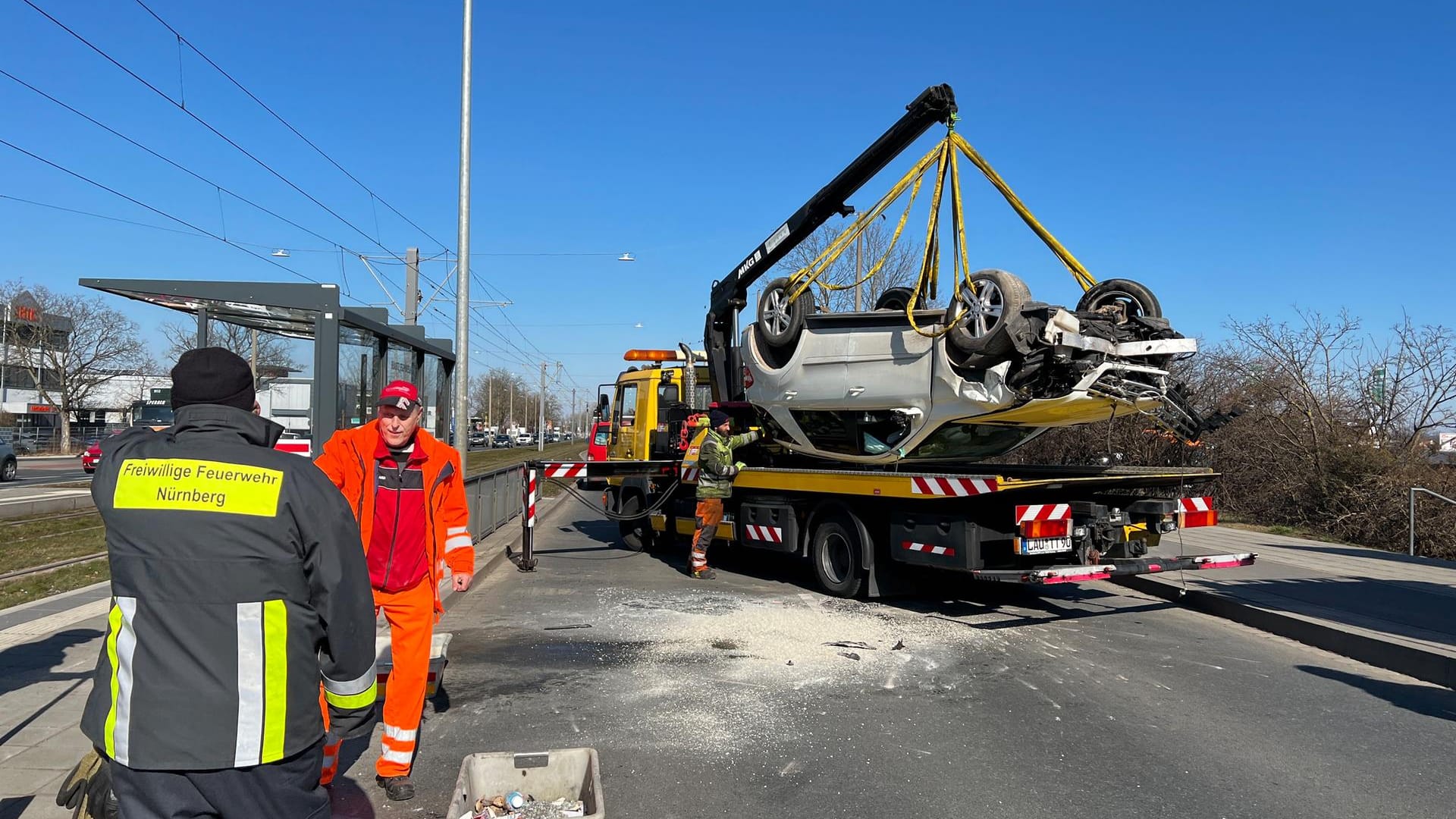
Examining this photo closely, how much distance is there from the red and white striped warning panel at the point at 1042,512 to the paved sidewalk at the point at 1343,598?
1949 millimetres

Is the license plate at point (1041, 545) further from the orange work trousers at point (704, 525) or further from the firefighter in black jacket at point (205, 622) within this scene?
the firefighter in black jacket at point (205, 622)

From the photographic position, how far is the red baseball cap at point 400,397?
4234 mm

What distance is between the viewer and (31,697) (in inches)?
199

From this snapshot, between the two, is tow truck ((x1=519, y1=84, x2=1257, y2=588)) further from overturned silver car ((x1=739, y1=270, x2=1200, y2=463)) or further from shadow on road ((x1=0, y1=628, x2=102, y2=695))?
shadow on road ((x1=0, y1=628, x2=102, y2=695))

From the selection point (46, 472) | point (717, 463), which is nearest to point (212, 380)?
point (717, 463)

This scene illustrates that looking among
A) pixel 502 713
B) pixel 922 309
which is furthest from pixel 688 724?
pixel 922 309

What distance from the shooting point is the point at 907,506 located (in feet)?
28.2

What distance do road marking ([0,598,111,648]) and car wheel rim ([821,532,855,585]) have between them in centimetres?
617

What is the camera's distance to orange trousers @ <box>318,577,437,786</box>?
4086 mm

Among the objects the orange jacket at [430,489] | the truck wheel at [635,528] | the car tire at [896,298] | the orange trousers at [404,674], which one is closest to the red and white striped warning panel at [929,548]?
the car tire at [896,298]

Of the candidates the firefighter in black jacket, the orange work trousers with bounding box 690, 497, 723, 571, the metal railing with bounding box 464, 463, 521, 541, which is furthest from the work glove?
the orange work trousers with bounding box 690, 497, 723, 571

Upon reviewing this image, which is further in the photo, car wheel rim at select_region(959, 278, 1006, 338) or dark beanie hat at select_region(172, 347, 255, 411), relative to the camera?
car wheel rim at select_region(959, 278, 1006, 338)

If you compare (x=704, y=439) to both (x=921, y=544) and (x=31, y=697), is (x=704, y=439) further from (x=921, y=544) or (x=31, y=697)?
(x=31, y=697)

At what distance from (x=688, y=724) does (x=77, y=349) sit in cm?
4842
